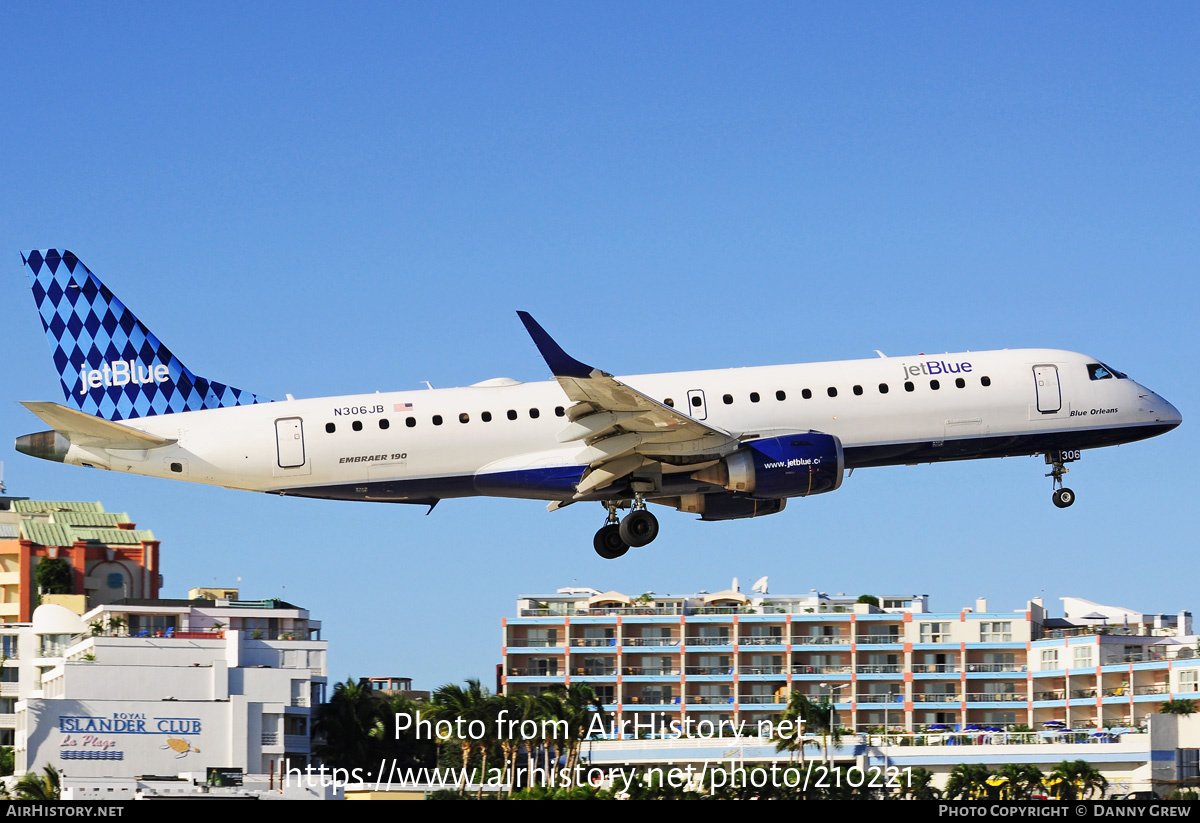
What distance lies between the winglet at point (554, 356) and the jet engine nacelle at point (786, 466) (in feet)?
16.8

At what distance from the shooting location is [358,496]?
133ft

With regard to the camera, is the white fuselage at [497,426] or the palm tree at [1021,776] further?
the palm tree at [1021,776]

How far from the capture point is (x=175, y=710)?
7988 cm

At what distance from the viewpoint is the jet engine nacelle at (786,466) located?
39.3 m

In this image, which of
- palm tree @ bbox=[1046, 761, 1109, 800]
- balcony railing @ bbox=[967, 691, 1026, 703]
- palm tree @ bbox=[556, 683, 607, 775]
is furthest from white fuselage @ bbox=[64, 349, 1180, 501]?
balcony railing @ bbox=[967, 691, 1026, 703]

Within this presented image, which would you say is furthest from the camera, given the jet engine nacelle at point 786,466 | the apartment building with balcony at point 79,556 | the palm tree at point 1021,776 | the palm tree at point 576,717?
the apartment building with balcony at point 79,556

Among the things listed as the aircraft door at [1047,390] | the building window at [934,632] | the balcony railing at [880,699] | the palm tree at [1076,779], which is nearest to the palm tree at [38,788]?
the aircraft door at [1047,390]

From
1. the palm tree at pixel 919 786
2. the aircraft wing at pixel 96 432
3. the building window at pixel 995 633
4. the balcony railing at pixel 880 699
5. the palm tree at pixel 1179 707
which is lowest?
the palm tree at pixel 919 786

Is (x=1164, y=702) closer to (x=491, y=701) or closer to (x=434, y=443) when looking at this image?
(x=491, y=701)

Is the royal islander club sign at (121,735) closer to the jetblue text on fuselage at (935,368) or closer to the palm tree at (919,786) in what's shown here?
the palm tree at (919,786)

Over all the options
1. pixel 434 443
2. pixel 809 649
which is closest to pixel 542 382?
pixel 434 443

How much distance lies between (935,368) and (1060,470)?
5.58 m

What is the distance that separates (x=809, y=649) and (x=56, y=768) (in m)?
54.8
